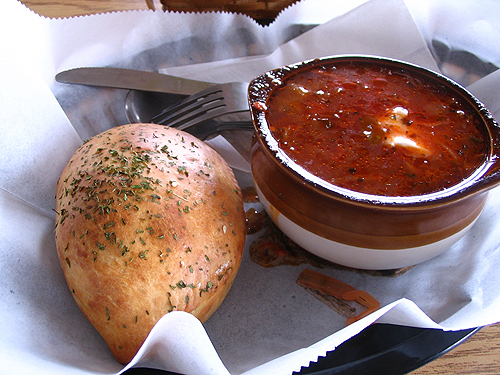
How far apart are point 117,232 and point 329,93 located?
2.45 ft

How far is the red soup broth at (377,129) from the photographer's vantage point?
112cm

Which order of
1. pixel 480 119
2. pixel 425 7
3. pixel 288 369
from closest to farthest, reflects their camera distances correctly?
1. pixel 288 369
2. pixel 480 119
3. pixel 425 7

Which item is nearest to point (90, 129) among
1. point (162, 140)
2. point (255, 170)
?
point (162, 140)

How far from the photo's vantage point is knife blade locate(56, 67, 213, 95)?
68.4 inches

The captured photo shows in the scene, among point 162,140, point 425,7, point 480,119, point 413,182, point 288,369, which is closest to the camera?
point 288,369

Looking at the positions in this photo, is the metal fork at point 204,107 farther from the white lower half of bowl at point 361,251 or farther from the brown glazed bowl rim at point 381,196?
the white lower half of bowl at point 361,251

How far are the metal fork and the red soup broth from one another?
1.24 ft

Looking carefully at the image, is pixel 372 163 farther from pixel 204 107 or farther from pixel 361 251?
pixel 204 107

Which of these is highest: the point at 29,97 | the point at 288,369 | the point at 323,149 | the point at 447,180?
the point at 29,97

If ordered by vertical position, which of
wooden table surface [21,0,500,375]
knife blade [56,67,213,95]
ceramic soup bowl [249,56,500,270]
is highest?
knife blade [56,67,213,95]

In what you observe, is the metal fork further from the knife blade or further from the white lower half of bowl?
the white lower half of bowl

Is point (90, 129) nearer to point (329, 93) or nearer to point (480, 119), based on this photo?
point (329, 93)

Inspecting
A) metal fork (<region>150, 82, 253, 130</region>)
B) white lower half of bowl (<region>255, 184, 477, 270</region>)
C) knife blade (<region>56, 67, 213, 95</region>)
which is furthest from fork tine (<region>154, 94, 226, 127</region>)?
white lower half of bowl (<region>255, 184, 477, 270</region>)

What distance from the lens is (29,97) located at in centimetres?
142
